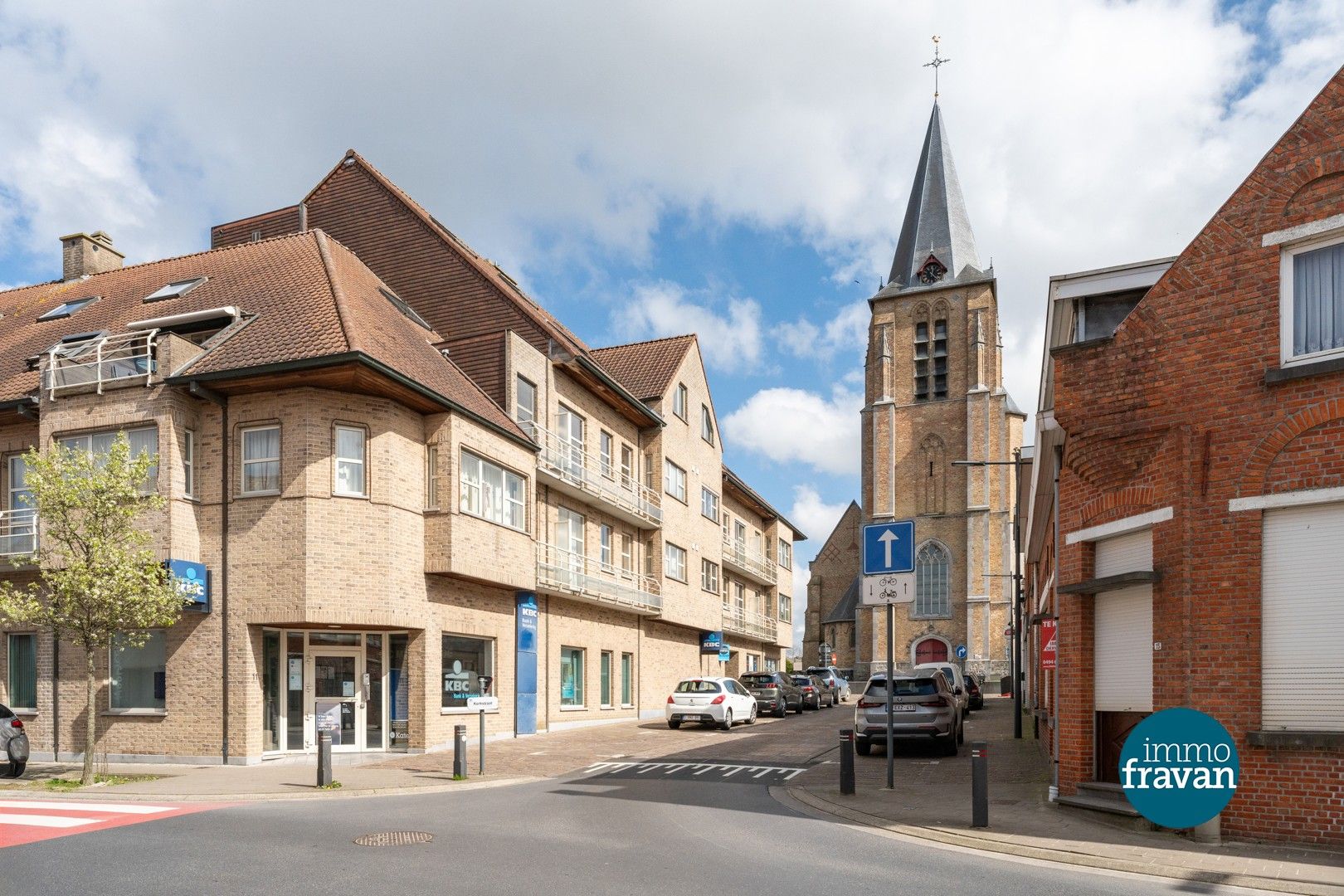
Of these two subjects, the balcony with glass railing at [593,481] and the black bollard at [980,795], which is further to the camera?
the balcony with glass railing at [593,481]

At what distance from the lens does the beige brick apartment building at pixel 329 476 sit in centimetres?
1877

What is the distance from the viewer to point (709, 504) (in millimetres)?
40406

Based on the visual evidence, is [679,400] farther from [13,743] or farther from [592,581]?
[13,743]

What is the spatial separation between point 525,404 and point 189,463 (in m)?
8.22

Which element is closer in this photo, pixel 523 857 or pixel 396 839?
pixel 523 857

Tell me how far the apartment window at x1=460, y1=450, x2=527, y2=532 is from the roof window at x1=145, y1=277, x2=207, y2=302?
7.90 metres

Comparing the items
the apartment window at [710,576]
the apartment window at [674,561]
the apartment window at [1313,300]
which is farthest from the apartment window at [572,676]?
the apartment window at [1313,300]

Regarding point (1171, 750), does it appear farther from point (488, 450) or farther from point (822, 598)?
point (822, 598)

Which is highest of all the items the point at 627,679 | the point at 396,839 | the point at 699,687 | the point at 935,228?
the point at 935,228

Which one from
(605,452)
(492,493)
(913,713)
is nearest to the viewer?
(913,713)

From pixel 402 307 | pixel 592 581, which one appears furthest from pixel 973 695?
pixel 402 307

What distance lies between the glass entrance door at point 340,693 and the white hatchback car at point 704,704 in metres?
9.88

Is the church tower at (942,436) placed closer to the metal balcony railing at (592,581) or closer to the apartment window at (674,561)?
the apartment window at (674,561)

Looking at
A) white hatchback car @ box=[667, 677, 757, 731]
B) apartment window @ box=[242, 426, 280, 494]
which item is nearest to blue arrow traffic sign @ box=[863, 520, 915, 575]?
apartment window @ box=[242, 426, 280, 494]
